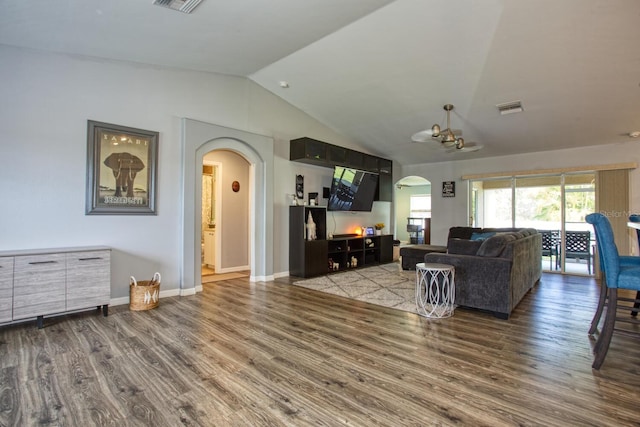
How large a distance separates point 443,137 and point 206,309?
12.6 feet

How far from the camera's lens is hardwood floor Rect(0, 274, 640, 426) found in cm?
190

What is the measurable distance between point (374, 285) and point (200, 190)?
3.22m

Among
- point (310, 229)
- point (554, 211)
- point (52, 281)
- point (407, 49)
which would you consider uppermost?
point (407, 49)

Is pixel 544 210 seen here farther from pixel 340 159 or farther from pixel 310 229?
pixel 310 229

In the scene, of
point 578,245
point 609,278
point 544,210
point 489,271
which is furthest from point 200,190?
point 578,245

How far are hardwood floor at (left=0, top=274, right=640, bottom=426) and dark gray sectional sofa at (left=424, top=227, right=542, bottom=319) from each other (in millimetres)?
177

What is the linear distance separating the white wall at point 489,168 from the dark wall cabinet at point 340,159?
30.6 inches

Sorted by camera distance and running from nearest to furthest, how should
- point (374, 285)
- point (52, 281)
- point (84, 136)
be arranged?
point (52, 281) < point (84, 136) < point (374, 285)

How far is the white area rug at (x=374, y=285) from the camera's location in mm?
4465

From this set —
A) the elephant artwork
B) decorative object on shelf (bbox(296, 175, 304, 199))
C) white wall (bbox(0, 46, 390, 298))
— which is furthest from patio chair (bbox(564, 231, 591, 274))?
the elephant artwork

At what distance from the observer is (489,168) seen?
761 cm

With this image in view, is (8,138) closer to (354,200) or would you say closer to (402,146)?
(354,200)

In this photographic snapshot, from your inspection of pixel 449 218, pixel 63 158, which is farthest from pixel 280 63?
pixel 449 218

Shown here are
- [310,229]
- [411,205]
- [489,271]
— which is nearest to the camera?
[489,271]
